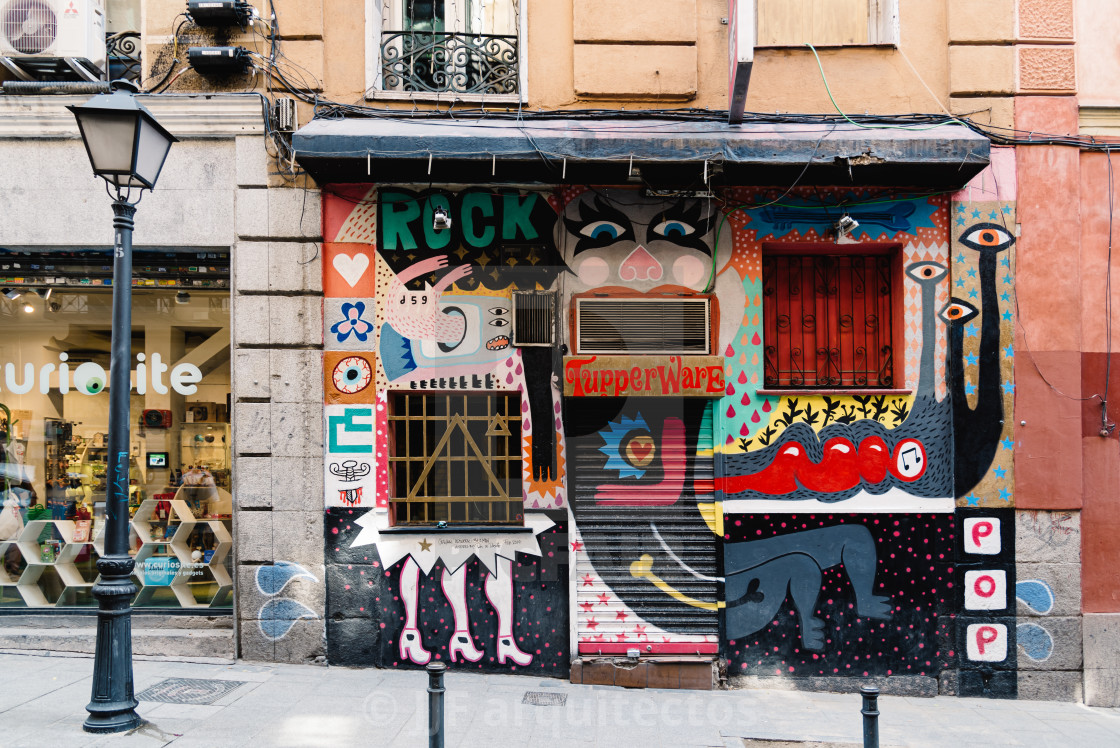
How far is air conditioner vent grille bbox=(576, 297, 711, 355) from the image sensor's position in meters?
6.86

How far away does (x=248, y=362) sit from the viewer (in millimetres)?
6918

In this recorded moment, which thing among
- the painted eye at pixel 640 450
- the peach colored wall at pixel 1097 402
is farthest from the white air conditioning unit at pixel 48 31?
the peach colored wall at pixel 1097 402

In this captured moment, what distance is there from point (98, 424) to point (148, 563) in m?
1.62

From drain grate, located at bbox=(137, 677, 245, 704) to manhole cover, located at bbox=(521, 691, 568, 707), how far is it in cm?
261

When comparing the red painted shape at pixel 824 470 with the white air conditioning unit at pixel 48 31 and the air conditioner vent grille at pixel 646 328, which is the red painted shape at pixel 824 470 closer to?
the air conditioner vent grille at pixel 646 328

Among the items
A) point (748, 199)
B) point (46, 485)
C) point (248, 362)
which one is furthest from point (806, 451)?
point (46, 485)

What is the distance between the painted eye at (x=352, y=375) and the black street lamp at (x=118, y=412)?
201cm

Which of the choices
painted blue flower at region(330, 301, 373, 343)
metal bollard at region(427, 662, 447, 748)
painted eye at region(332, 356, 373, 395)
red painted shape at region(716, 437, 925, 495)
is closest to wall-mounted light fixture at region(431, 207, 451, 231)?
painted blue flower at region(330, 301, 373, 343)

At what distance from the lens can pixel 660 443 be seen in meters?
6.94

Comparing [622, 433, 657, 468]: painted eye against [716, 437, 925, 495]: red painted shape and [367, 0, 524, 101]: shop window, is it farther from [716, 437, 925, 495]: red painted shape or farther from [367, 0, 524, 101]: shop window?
[367, 0, 524, 101]: shop window

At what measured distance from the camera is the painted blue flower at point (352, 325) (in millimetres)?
6934

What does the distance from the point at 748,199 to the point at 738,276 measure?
2.63 feet

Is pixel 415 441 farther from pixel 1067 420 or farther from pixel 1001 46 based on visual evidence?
pixel 1001 46

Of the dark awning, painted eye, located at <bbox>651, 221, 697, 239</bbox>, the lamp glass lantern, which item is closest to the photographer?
the lamp glass lantern
